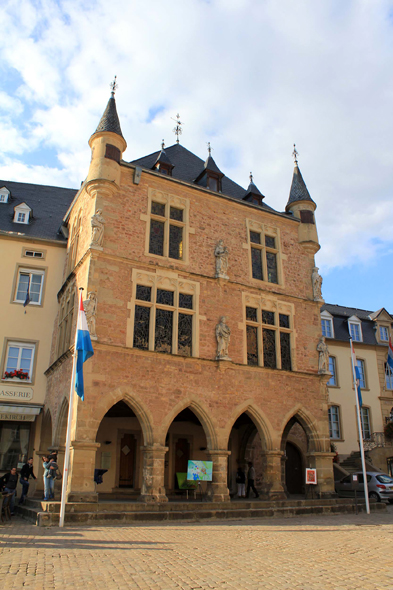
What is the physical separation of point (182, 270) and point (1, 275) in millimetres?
7222

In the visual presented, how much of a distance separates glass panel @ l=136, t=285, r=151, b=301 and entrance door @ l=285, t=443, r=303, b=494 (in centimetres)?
1075

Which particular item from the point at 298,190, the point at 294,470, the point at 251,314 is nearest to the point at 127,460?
the point at 251,314

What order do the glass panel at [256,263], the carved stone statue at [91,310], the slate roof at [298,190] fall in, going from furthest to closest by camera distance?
the slate roof at [298,190]
the glass panel at [256,263]
the carved stone statue at [91,310]

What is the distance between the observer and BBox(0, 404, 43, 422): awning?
54.9 ft

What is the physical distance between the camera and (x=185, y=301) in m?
16.3

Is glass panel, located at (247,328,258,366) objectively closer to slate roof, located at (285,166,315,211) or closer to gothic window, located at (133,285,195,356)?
gothic window, located at (133,285,195,356)

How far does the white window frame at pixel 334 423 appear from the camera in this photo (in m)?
26.3

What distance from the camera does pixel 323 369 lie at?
18266 mm

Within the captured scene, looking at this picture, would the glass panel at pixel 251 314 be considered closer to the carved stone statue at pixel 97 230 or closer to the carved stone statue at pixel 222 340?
the carved stone statue at pixel 222 340

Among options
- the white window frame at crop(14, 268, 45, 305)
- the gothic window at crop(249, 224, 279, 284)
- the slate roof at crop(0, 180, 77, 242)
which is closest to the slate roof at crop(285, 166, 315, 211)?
the gothic window at crop(249, 224, 279, 284)

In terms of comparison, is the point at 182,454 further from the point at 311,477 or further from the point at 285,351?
the point at 285,351

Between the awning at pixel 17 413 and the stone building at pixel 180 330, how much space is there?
65cm

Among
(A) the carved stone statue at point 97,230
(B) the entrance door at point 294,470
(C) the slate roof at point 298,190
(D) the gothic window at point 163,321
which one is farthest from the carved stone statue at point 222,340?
(B) the entrance door at point 294,470

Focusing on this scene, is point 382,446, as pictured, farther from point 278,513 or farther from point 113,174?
point 113,174
